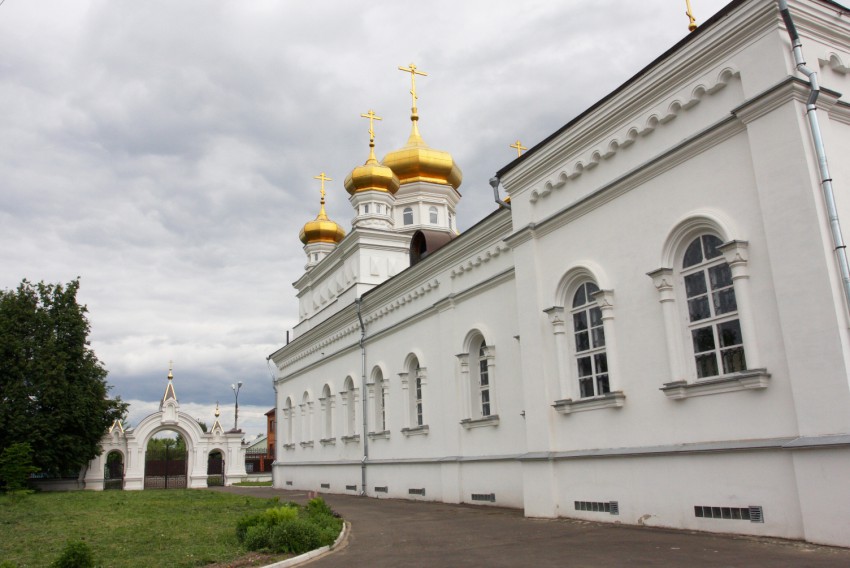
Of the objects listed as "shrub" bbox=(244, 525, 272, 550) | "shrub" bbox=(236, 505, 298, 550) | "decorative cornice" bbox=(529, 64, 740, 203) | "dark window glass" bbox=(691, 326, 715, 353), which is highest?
"decorative cornice" bbox=(529, 64, 740, 203)

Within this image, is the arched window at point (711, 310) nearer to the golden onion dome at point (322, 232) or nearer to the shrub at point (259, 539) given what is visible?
the shrub at point (259, 539)

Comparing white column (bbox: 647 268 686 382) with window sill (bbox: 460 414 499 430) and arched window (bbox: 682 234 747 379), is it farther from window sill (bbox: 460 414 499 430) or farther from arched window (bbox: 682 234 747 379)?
window sill (bbox: 460 414 499 430)

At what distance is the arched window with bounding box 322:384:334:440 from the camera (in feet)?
86.3

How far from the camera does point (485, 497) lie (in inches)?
607

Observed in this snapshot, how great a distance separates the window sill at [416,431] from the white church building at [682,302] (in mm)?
1353

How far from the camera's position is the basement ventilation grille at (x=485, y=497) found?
15.1 metres

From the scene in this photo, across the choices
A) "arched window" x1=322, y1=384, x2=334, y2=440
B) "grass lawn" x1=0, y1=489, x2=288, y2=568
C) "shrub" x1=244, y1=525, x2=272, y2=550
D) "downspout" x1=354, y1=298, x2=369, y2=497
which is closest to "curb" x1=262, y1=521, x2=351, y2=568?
"shrub" x1=244, y1=525, x2=272, y2=550

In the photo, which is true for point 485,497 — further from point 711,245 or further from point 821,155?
point 821,155

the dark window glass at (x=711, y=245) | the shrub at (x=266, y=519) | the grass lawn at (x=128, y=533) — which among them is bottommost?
the grass lawn at (x=128, y=533)

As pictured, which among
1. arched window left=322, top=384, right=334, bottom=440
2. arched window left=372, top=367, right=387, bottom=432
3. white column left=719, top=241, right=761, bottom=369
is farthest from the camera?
arched window left=322, top=384, right=334, bottom=440

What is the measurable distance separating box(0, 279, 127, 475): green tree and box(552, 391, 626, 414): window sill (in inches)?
955

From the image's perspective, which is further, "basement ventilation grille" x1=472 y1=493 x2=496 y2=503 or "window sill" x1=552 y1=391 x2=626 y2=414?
"basement ventilation grille" x1=472 y1=493 x2=496 y2=503

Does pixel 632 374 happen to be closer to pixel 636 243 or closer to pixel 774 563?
pixel 636 243

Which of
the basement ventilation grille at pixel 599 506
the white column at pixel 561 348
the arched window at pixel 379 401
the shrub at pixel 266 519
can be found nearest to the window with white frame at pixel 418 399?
the arched window at pixel 379 401
